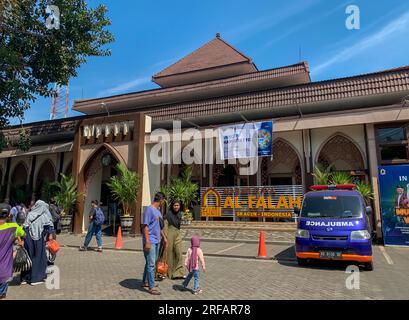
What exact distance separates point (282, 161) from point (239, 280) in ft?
37.0

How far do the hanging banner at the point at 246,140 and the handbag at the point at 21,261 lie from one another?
10.4 m

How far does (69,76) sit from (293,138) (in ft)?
38.1

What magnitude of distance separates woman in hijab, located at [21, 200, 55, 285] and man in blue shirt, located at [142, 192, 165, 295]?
8.02 ft

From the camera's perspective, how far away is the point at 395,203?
1157 cm

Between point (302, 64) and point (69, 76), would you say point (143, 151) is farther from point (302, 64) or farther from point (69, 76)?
point (302, 64)

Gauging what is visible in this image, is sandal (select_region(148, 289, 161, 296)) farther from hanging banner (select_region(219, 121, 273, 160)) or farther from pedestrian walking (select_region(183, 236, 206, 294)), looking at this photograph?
hanging banner (select_region(219, 121, 273, 160))

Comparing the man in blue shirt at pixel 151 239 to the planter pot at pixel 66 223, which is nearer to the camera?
the man in blue shirt at pixel 151 239

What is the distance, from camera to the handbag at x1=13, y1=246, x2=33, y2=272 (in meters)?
6.10

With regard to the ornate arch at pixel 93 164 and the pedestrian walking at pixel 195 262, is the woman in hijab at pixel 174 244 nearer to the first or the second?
the pedestrian walking at pixel 195 262

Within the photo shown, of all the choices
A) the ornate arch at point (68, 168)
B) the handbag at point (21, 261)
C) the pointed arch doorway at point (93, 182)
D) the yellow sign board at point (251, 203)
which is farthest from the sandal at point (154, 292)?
the ornate arch at point (68, 168)

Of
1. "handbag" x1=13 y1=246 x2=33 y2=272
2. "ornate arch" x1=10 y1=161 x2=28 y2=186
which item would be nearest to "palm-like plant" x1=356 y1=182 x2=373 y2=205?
"handbag" x1=13 y1=246 x2=33 y2=272

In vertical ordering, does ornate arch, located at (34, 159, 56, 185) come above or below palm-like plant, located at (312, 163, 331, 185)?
above

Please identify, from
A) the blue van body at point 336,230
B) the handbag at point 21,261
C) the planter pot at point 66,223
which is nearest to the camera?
the handbag at point 21,261

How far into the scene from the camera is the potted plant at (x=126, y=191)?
630 inches
